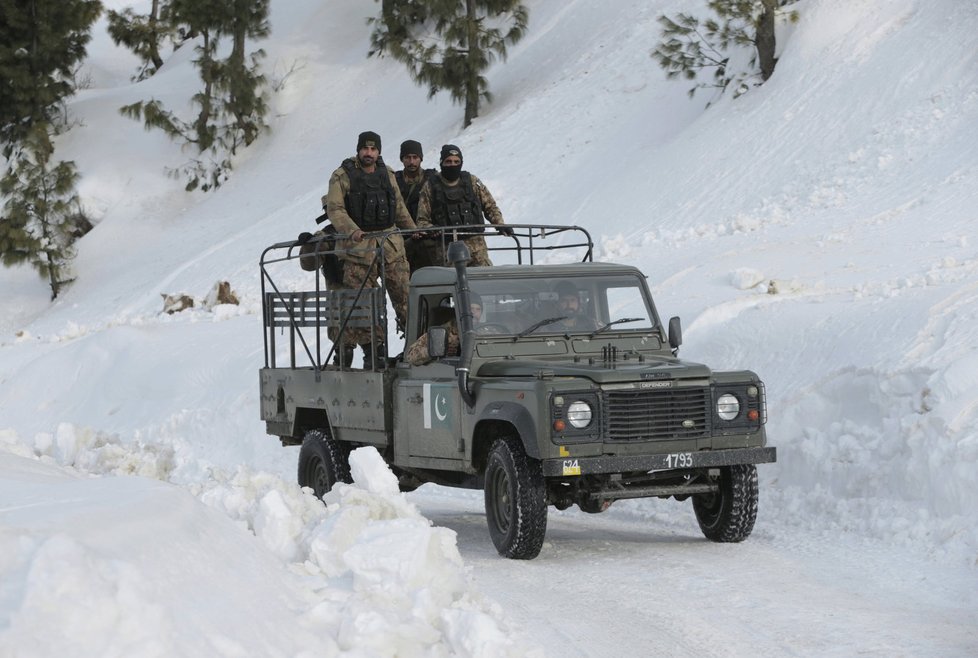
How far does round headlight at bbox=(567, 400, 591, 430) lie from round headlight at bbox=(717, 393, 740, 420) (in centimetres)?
88

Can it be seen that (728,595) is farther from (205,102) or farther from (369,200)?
(205,102)

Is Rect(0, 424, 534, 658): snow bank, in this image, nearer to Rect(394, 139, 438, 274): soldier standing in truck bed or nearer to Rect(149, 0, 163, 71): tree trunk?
Rect(394, 139, 438, 274): soldier standing in truck bed

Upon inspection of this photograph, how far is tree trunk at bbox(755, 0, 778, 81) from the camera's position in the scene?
85.7 feet

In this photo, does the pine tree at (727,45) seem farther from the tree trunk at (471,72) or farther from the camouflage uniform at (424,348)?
the camouflage uniform at (424,348)

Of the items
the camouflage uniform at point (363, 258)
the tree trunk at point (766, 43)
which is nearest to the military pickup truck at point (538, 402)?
the camouflage uniform at point (363, 258)

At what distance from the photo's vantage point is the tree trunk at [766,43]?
2612cm

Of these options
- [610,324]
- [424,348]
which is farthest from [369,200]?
[610,324]

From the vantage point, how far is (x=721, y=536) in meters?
9.45

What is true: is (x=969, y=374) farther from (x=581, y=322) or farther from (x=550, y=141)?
(x=550, y=141)

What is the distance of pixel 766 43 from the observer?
26547 mm

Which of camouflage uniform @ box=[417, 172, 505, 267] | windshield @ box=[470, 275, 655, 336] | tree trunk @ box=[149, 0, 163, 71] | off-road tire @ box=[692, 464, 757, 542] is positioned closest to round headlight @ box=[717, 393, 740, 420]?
off-road tire @ box=[692, 464, 757, 542]

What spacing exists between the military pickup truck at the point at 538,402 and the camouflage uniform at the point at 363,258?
12 cm

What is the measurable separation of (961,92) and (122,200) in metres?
26.3

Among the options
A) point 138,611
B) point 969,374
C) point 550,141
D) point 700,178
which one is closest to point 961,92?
point 700,178
